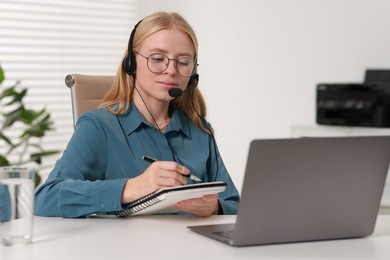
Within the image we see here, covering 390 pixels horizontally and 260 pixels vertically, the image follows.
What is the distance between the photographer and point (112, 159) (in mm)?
1993

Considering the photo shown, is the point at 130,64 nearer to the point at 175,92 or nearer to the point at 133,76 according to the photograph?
the point at 133,76

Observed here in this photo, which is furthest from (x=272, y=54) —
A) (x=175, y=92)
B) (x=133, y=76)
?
(x=175, y=92)

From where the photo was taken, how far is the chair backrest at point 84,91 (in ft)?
7.49

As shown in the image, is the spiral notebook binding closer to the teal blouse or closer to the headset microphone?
the teal blouse

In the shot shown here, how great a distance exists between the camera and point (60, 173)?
1.87 meters

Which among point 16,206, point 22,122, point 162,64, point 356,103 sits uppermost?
point 162,64

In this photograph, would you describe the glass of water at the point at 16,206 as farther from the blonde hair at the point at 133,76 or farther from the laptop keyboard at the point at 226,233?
the blonde hair at the point at 133,76

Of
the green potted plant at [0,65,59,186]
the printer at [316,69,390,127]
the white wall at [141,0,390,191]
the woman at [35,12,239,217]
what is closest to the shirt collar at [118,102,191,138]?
the woman at [35,12,239,217]

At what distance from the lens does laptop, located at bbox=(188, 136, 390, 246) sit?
1.40 m

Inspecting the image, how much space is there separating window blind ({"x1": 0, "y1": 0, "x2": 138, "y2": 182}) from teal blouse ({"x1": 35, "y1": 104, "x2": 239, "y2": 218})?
2.11 metres

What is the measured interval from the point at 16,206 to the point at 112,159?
540mm

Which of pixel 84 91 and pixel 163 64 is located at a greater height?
pixel 163 64

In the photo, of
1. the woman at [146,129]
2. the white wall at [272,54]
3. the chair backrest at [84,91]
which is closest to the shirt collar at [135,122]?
the woman at [146,129]

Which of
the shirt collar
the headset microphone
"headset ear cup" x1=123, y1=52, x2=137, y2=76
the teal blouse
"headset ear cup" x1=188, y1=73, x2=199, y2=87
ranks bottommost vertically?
the teal blouse
